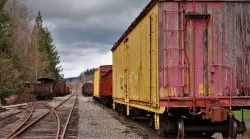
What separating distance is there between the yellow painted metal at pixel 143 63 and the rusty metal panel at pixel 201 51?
0.33 m

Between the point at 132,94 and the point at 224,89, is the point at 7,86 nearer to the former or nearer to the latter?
the point at 132,94

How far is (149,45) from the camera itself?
12.6 meters

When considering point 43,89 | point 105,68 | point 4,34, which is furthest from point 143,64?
point 43,89

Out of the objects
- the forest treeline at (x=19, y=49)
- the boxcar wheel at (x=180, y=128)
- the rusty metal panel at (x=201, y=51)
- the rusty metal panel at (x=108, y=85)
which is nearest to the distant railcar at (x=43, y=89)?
the forest treeline at (x=19, y=49)

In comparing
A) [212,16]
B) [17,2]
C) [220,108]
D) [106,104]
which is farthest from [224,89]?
[17,2]

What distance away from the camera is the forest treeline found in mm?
36969

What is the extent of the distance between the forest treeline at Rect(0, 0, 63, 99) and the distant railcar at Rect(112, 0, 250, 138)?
996 inches

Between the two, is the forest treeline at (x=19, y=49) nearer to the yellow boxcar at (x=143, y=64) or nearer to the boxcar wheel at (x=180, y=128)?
the yellow boxcar at (x=143, y=64)

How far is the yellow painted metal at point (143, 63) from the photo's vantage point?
38.7ft

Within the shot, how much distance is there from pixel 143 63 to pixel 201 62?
2.62m

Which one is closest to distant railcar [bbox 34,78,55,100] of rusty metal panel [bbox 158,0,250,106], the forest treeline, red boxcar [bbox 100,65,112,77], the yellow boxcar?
the forest treeline

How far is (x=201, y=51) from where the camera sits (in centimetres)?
1141

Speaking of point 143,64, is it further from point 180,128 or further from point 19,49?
point 19,49

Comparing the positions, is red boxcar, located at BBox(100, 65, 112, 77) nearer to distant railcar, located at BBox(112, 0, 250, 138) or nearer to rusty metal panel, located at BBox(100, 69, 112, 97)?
rusty metal panel, located at BBox(100, 69, 112, 97)
